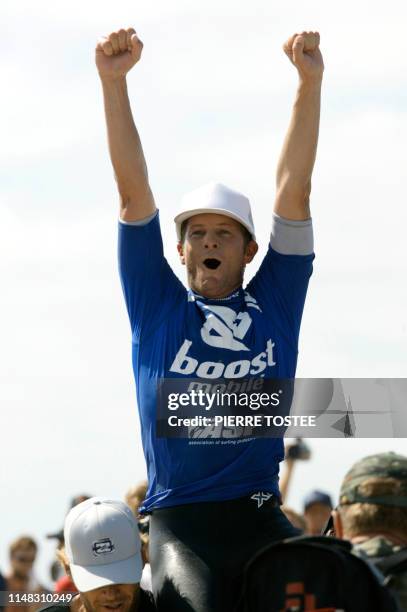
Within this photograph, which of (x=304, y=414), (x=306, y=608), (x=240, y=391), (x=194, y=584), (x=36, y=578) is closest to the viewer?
(x=306, y=608)

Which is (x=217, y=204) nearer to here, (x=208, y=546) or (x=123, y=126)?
(x=123, y=126)

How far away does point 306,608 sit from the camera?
4.52 m

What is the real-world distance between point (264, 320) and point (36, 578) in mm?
3913

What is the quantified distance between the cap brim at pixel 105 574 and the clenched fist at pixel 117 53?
229 centimetres

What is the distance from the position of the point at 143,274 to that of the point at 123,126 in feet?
2.34

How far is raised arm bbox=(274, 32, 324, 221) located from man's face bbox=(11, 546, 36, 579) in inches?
166

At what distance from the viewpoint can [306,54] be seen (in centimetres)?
687

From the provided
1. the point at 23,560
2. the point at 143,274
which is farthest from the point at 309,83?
the point at 23,560

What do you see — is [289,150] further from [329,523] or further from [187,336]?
[329,523]

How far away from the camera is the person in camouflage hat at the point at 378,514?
4.75 meters

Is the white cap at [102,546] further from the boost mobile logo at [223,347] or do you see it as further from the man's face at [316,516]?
the man's face at [316,516]

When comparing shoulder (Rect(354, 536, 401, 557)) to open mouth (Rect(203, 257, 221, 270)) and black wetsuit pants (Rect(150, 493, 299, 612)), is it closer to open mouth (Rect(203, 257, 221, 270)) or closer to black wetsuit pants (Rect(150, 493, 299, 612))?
black wetsuit pants (Rect(150, 493, 299, 612))

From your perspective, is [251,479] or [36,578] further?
[36,578]

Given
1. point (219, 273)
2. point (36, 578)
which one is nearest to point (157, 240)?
point (219, 273)
